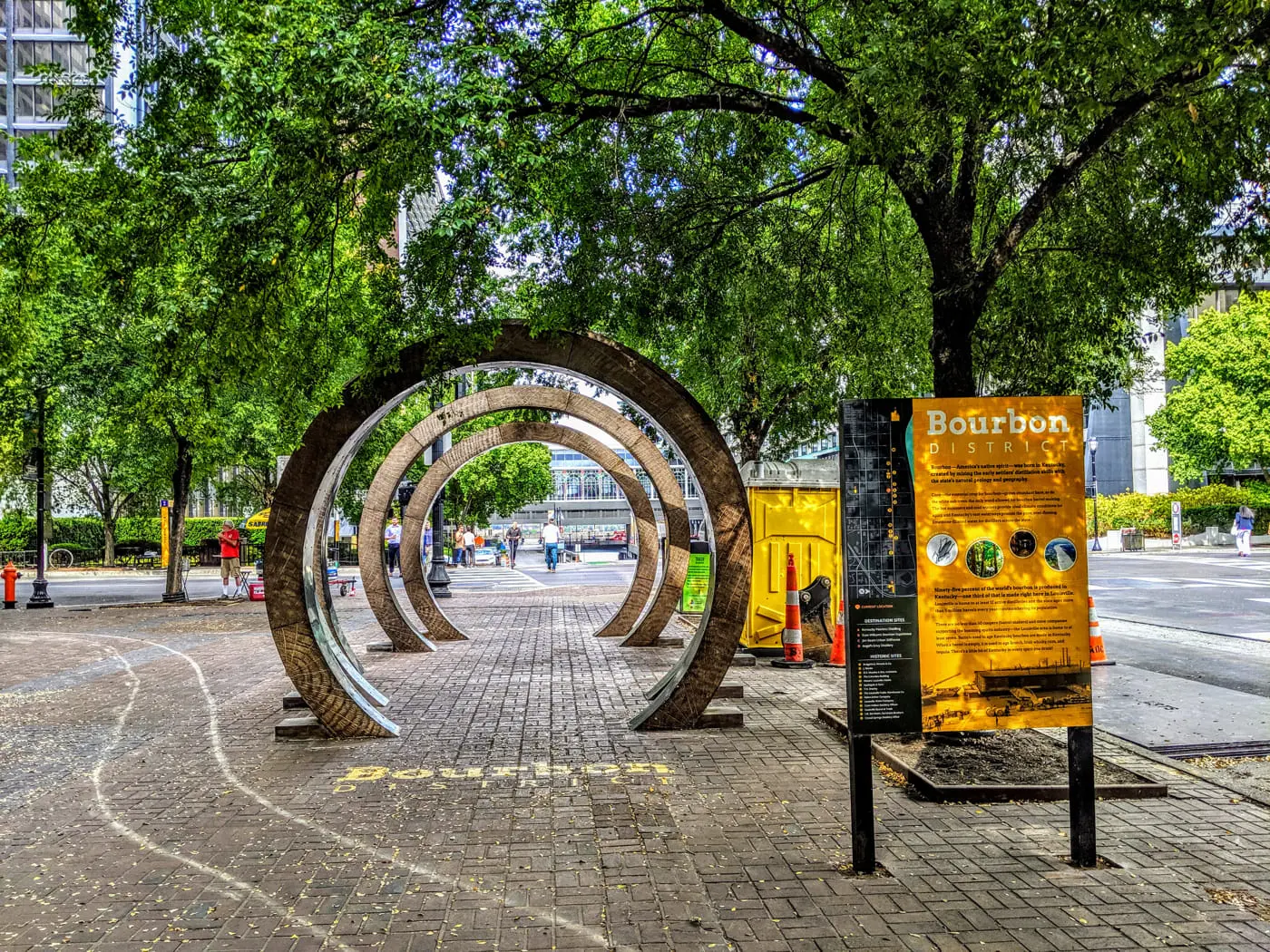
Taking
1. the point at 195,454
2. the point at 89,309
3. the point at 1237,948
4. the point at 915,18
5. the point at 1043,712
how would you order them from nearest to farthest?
1. the point at 1237,948
2. the point at 1043,712
3. the point at 915,18
4. the point at 89,309
5. the point at 195,454

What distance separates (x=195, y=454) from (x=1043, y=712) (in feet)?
65.6

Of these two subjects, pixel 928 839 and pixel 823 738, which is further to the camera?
pixel 823 738

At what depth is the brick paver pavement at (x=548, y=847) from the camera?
4.01 m

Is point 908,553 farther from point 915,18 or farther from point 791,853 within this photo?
point 915,18

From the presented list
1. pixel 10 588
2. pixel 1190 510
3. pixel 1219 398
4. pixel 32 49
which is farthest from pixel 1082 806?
pixel 32 49

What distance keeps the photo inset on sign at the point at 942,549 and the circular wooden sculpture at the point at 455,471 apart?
9637 mm

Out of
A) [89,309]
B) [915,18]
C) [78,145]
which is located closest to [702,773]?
[915,18]

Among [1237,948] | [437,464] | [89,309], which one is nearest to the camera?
[1237,948]

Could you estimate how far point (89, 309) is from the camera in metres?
18.2

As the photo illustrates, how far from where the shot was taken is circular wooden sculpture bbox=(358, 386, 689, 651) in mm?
12428

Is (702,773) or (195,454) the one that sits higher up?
(195,454)

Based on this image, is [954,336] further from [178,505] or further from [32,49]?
[32,49]

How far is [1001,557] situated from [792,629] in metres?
6.50

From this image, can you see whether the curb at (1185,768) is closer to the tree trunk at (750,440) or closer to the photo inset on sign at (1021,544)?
the photo inset on sign at (1021,544)
